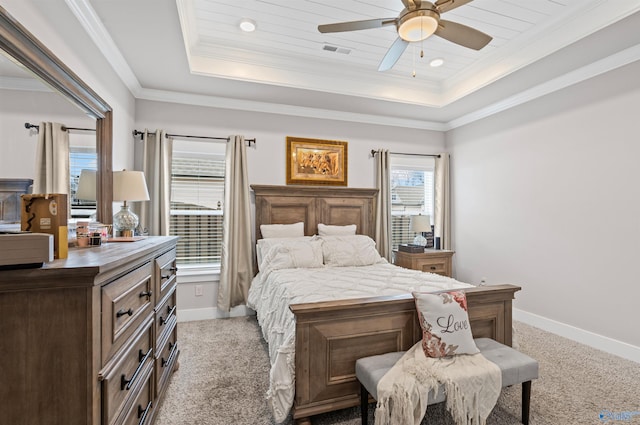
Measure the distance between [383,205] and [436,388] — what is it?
293 centimetres

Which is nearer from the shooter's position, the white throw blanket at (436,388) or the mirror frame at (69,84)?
the mirror frame at (69,84)

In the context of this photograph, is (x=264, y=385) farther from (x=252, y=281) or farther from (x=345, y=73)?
(x=345, y=73)

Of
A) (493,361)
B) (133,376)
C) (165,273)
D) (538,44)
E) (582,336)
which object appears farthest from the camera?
(582,336)

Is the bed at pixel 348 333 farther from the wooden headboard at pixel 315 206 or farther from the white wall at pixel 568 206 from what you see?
the wooden headboard at pixel 315 206

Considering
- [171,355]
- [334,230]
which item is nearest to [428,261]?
[334,230]

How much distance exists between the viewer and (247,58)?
10.8 ft

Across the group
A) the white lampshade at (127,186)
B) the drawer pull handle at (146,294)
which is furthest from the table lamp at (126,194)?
the drawer pull handle at (146,294)

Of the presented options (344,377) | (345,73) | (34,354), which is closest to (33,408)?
(34,354)

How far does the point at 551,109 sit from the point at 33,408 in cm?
451

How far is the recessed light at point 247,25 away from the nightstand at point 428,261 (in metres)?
3.13

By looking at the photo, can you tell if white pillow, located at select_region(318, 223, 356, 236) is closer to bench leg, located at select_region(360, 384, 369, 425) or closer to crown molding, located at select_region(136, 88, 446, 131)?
crown molding, located at select_region(136, 88, 446, 131)

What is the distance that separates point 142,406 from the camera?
159 cm

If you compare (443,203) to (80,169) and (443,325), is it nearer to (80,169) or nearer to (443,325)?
(443,325)

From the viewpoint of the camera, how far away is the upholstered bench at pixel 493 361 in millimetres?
1618
